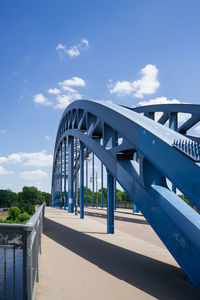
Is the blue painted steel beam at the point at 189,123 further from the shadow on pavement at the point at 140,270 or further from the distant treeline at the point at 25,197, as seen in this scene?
the distant treeline at the point at 25,197

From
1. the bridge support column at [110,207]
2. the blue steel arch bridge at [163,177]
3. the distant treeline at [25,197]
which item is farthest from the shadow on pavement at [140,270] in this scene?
the distant treeline at [25,197]

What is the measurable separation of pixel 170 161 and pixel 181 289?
7.74 feet

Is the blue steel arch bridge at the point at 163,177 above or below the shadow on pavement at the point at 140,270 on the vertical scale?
above

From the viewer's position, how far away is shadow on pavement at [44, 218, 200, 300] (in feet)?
16.5

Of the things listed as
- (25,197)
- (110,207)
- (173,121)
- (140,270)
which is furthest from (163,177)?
(25,197)

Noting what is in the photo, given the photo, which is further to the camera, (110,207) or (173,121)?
(173,121)

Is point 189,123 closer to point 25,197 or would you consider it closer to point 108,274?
point 108,274

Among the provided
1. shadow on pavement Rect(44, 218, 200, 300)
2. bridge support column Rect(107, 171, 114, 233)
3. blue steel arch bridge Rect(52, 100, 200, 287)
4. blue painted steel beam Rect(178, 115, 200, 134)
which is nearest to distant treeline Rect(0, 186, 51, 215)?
blue painted steel beam Rect(178, 115, 200, 134)

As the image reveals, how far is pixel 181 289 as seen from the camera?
5.16m

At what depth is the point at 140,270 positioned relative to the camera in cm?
635

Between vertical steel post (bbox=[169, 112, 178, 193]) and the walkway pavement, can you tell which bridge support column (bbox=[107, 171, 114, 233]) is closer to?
the walkway pavement

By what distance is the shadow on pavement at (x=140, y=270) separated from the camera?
16.5 feet

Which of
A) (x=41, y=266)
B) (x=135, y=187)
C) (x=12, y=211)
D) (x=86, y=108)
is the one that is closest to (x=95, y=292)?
(x=41, y=266)

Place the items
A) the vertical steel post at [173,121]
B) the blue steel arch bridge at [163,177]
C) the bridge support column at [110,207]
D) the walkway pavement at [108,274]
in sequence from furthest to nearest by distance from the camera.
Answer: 1. the vertical steel post at [173,121]
2. the bridge support column at [110,207]
3. the blue steel arch bridge at [163,177]
4. the walkway pavement at [108,274]
